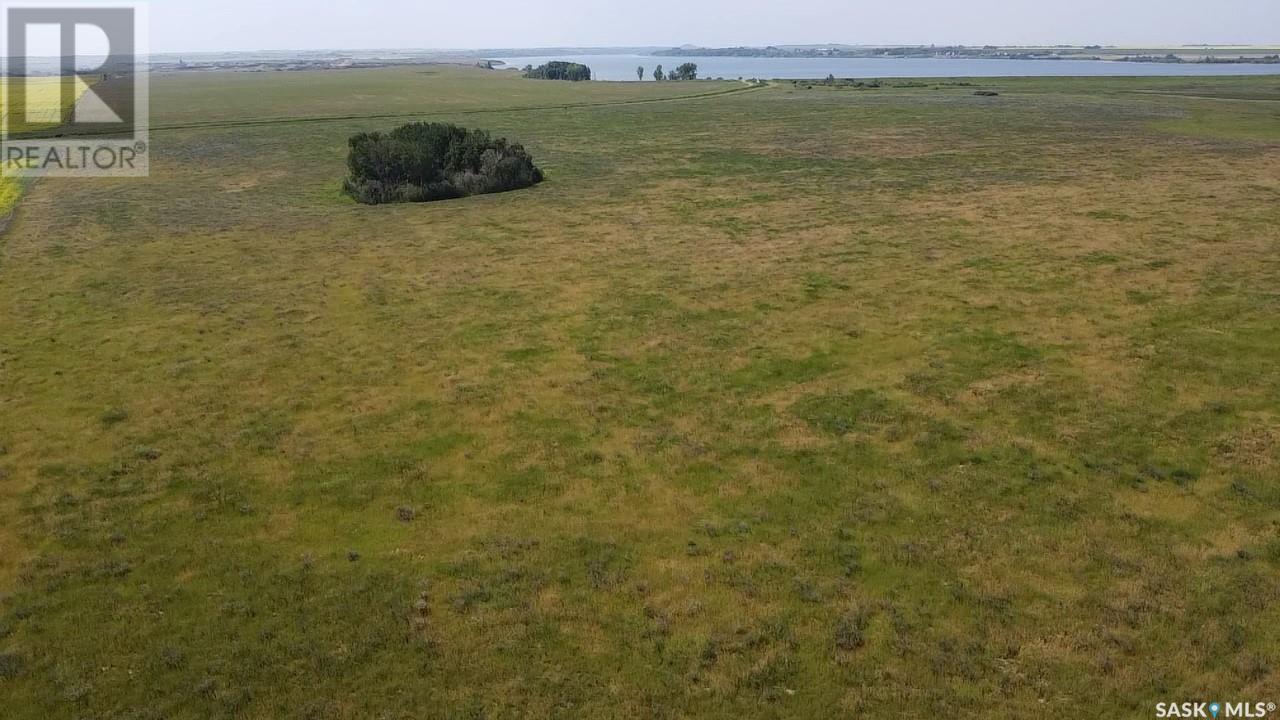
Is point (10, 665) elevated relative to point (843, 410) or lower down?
lower down

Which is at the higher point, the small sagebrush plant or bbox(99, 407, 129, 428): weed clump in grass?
the small sagebrush plant

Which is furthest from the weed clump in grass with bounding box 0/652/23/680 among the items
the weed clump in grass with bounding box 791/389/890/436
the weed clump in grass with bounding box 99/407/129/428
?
the weed clump in grass with bounding box 791/389/890/436

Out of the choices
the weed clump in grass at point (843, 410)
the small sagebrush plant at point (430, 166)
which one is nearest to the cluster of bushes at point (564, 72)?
the small sagebrush plant at point (430, 166)

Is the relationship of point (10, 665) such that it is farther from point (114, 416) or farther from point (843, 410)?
point (843, 410)

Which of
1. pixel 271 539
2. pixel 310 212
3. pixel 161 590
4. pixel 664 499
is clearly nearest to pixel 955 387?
pixel 664 499

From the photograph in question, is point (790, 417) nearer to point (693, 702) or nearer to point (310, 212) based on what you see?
point (693, 702)

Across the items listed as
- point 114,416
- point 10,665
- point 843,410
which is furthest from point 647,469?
point 114,416

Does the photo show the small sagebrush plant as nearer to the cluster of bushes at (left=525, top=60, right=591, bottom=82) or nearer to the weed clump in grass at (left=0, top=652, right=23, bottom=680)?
the weed clump in grass at (left=0, top=652, right=23, bottom=680)
